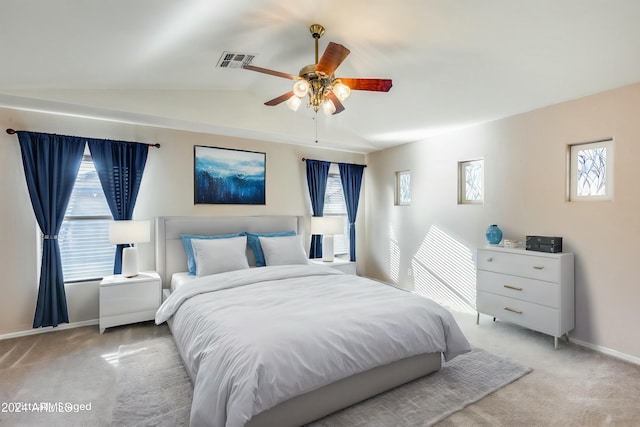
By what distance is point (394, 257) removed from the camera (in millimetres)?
5242

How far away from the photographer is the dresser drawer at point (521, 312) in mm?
2957

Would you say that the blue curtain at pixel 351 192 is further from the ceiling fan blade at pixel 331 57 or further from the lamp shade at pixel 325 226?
the ceiling fan blade at pixel 331 57

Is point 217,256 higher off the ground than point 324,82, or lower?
lower

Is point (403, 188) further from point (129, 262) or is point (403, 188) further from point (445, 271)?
point (129, 262)

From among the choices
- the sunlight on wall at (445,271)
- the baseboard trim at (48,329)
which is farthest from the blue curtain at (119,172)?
the sunlight on wall at (445,271)

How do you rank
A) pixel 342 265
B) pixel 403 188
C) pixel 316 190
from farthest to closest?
pixel 403 188, pixel 316 190, pixel 342 265

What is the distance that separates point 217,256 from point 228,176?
51.8 inches

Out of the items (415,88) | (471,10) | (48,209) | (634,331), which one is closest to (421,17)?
(471,10)

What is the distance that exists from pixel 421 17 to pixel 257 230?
324cm

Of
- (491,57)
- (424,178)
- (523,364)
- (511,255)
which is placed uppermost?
(491,57)

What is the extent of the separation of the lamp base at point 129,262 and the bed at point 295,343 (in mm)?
907

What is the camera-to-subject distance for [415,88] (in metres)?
3.34

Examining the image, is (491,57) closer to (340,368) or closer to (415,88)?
(415,88)

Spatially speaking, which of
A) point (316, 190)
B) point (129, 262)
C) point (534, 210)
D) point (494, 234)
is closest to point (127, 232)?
point (129, 262)
